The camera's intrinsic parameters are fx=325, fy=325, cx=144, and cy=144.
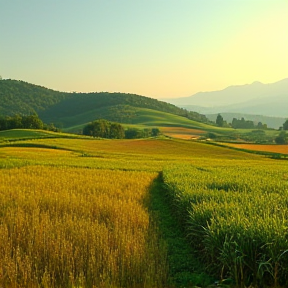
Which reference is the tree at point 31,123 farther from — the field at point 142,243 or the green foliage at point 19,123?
the field at point 142,243

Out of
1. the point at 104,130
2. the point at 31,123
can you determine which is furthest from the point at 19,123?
the point at 104,130

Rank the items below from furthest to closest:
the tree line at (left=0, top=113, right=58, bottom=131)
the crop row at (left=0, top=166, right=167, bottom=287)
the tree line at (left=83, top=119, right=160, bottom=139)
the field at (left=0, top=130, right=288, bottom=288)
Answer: the tree line at (left=83, top=119, right=160, bottom=139) < the tree line at (left=0, top=113, right=58, bottom=131) < the crop row at (left=0, top=166, right=167, bottom=287) < the field at (left=0, top=130, right=288, bottom=288)

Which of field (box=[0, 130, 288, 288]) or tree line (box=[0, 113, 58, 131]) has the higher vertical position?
tree line (box=[0, 113, 58, 131])

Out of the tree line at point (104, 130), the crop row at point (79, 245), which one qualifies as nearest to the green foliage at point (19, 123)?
the tree line at point (104, 130)

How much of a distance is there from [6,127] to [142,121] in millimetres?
82323

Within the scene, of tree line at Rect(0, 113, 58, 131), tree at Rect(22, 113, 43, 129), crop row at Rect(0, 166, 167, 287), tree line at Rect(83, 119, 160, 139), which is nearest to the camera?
crop row at Rect(0, 166, 167, 287)

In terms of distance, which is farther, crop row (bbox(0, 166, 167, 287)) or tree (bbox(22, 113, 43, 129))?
tree (bbox(22, 113, 43, 129))

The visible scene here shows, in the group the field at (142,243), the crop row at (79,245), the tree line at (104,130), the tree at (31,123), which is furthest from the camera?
the tree line at (104,130)

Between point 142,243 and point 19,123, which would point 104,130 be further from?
point 142,243

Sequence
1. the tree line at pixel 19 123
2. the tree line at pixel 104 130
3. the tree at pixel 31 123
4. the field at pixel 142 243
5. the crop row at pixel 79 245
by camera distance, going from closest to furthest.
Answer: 1. the field at pixel 142 243
2. the crop row at pixel 79 245
3. the tree line at pixel 19 123
4. the tree at pixel 31 123
5. the tree line at pixel 104 130

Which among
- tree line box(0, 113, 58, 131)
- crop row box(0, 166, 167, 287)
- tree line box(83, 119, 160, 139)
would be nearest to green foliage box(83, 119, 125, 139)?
tree line box(83, 119, 160, 139)

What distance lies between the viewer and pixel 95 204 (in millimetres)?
12195

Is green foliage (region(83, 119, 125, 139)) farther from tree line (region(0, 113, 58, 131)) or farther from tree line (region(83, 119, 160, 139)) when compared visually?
tree line (region(0, 113, 58, 131))

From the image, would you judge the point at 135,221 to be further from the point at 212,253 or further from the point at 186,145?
the point at 186,145
